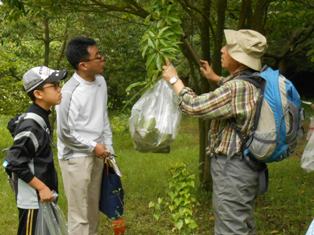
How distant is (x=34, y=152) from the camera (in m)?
3.57

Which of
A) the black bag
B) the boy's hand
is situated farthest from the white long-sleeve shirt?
the boy's hand

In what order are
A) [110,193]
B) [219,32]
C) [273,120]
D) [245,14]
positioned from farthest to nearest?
1. [219,32]
2. [245,14]
3. [110,193]
4. [273,120]

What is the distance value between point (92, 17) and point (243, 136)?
6.66m

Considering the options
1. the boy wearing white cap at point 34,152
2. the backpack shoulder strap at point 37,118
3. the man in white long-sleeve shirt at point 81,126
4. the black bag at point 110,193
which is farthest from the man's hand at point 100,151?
the backpack shoulder strap at point 37,118

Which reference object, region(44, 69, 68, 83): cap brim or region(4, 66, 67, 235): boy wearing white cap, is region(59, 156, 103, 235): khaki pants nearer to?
region(4, 66, 67, 235): boy wearing white cap

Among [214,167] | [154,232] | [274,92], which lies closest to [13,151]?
[214,167]

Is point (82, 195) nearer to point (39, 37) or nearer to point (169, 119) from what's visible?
point (169, 119)

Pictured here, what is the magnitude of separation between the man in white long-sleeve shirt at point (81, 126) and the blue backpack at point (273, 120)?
1.38 m

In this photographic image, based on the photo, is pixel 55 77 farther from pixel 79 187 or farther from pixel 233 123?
pixel 233 123

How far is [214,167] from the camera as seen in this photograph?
3586mm

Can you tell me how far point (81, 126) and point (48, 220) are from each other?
879 millimetres

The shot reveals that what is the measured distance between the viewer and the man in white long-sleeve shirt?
4.22 m

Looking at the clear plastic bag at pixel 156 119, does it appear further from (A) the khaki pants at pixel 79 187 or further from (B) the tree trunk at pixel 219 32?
(B) the tree trunk at pixel 219 32

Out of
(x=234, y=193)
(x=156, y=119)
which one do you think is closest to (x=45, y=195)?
(x=156, y=119)
